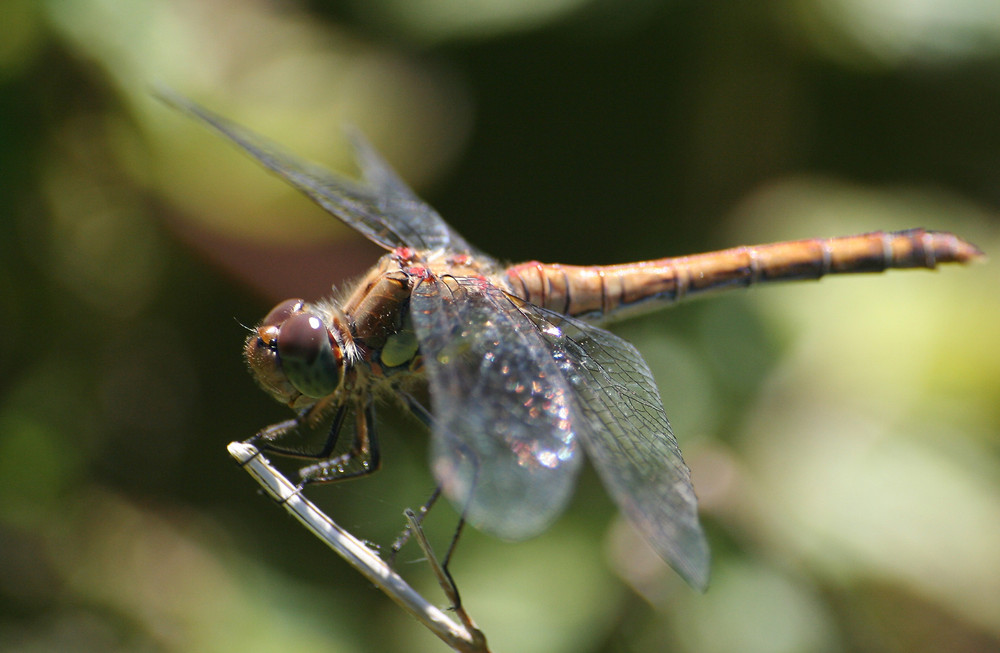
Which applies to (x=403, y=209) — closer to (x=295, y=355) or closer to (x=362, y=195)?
(x=362, y=195)

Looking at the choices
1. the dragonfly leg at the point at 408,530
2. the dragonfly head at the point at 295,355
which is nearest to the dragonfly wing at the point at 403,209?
the dragonfly head at the point at 295,355

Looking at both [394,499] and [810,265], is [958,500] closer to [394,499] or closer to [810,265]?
[810,265]

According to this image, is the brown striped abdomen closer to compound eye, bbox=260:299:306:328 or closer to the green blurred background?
the green blurred background

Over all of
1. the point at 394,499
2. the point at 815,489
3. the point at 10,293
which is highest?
the point at 815,489

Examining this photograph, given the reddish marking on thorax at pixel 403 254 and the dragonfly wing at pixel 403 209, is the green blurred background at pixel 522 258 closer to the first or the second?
the dragonfly wing at pixel 403 209

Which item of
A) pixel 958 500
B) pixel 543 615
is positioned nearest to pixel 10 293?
pixel 543 615

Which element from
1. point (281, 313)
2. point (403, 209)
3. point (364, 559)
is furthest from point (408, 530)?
point (403, 209)

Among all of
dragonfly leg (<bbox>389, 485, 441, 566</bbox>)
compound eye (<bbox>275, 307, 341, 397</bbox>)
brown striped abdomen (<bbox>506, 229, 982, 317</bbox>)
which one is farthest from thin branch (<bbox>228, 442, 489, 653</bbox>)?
brown striped abdomen (<bbox>506, 229, 982, 317</bbox>)
